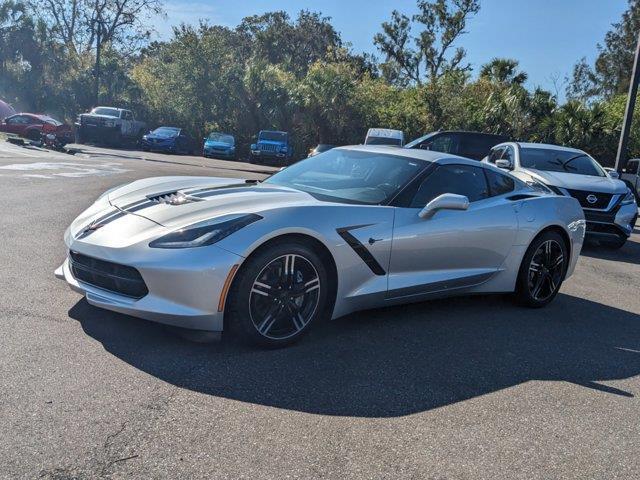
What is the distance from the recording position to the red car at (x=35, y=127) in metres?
26.8

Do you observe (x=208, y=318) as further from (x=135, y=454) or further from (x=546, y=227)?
(x=546, y=227)

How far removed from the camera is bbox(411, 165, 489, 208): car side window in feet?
16.8

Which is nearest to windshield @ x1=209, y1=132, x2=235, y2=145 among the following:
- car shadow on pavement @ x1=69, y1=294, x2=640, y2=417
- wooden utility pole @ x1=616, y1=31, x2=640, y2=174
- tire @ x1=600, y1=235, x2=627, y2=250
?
wooden utility pole @ x1=616, y1=31, x2=640, y2=174

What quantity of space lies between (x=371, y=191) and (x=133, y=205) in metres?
1.84

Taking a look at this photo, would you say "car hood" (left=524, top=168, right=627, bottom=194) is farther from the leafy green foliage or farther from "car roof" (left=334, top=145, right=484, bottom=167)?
the leafy green foliage

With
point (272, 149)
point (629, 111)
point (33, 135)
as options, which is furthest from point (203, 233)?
point (33, 135)

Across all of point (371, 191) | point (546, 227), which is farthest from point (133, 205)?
point (546, 227)

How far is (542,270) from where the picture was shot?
6.04 m

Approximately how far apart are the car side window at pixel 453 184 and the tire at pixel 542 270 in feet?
2.59

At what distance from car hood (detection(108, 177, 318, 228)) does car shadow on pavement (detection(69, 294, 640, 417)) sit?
80cm

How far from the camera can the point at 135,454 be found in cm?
276

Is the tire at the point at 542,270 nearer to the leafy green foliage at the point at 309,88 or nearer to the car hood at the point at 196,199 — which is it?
the car hood at the point at 196,199

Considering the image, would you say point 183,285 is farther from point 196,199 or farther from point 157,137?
point 157,137

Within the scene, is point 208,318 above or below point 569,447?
above
